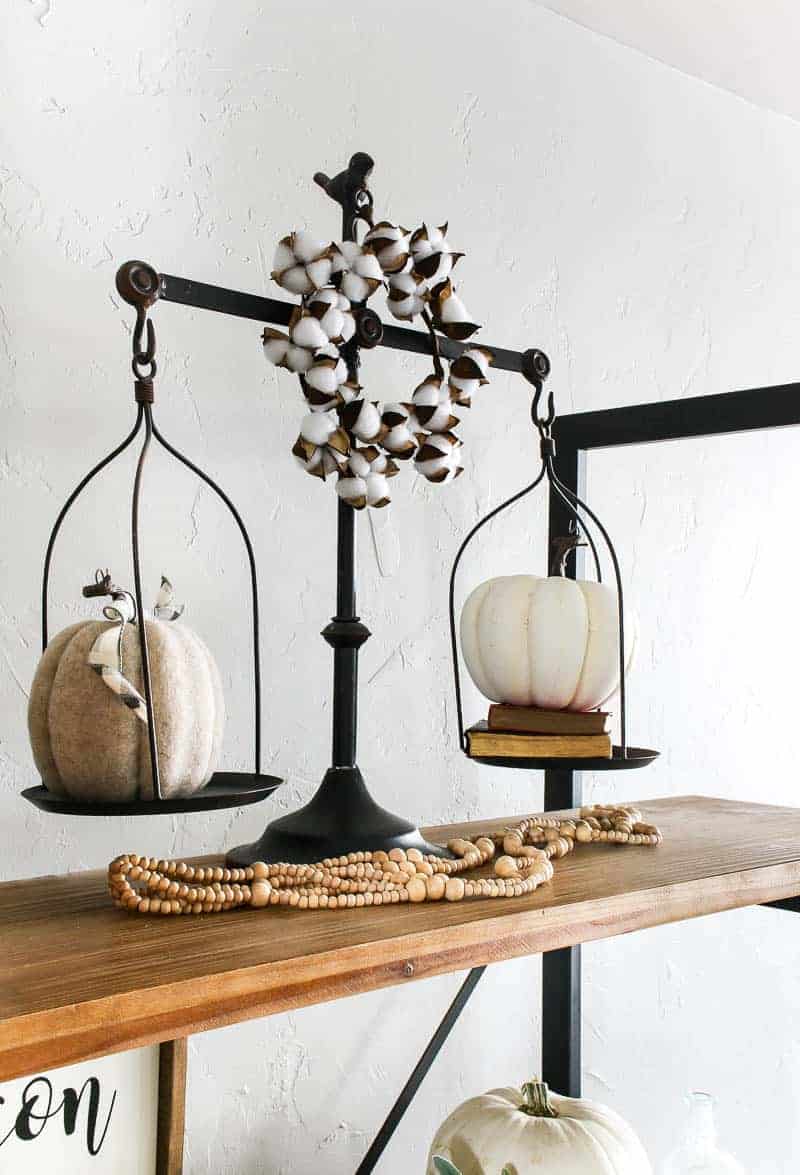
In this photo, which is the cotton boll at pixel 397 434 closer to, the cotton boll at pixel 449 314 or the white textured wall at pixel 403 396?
the cotton boll at pixel 449 314

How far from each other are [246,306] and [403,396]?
0.46 meters

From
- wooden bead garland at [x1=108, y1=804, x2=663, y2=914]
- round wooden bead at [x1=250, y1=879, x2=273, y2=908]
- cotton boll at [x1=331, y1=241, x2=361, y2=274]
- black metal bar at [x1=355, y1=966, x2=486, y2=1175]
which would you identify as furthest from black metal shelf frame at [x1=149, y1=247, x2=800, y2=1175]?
round wooden bead at [x1=250, y1=879, x2=273, y2=908]

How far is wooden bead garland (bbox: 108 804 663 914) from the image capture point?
65 cm

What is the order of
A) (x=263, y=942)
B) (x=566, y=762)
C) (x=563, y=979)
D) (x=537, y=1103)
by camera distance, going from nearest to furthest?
(x=263, y=942) < (x=566, y=762) < (x=537, y=1103) < (x=563, y=979)

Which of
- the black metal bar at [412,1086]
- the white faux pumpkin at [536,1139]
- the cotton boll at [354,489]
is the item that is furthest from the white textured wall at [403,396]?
the cotton boll at [354,489]

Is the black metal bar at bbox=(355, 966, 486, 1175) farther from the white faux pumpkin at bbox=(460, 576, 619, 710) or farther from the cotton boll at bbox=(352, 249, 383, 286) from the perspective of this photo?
the cotton boll at bbox=(352, 249, 383, 286)

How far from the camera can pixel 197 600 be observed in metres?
1.00

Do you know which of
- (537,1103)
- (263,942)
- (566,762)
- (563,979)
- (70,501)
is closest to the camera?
(263,942)

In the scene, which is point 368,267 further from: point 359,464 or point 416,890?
point 416,890

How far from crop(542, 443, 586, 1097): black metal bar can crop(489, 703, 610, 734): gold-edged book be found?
0.28 m

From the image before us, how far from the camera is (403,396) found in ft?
3.85

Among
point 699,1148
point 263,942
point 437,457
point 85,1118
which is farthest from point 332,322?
point 699,1148

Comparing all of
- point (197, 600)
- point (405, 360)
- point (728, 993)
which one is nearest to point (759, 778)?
point (728, 993)

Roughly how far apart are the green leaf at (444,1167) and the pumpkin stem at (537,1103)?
3.8 inches
